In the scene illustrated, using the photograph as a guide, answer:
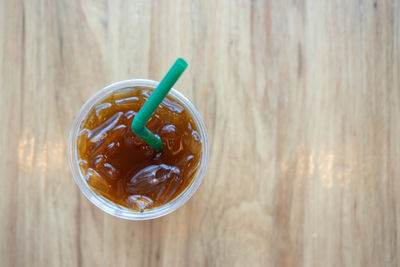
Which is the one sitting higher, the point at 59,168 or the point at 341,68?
the point at 341,68

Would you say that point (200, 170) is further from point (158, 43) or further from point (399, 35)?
point (399, 35)

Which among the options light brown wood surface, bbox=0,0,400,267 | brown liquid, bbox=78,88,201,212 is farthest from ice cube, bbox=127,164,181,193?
light brown wood surface, bbox=0,0,400,267

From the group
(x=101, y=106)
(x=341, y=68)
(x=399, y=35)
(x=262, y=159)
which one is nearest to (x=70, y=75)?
(x=101, y=106)

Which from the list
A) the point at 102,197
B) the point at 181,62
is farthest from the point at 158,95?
the point at 102,197

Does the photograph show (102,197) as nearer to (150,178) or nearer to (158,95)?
(150,178)

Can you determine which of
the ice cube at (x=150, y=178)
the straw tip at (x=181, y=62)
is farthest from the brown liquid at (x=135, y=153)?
the straw tip at (x=181, y=62)

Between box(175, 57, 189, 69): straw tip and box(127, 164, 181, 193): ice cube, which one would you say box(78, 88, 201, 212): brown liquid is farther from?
box(175, 57, 189, 69): straw tip
